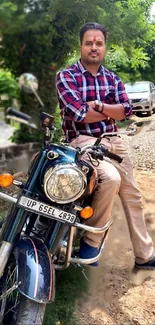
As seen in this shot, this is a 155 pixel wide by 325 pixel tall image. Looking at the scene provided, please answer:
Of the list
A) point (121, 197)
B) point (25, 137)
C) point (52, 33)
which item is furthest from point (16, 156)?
point (121, 197)

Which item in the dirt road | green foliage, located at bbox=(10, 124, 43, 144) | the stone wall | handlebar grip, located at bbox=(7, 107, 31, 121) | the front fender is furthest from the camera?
green foliage, located at bbox=(10, 124, 43, 144)

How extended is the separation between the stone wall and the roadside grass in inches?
111

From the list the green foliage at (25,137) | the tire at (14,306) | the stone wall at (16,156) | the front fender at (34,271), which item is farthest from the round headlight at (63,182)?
the green foliage at (25,137)

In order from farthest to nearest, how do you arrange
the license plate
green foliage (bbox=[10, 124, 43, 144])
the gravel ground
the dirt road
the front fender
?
the gravel ground
green foliage (bbox=[10, 124, 43, 144])
the dirt road
the license plate
the front fender

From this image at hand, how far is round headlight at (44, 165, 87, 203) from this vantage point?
2.14 m

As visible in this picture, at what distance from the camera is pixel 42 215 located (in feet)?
7.32

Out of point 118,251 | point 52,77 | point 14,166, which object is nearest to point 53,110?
point 52,77

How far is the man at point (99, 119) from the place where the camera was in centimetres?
279

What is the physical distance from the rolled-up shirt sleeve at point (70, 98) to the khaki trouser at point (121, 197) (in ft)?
0.71

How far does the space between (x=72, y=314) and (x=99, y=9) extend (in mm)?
3886

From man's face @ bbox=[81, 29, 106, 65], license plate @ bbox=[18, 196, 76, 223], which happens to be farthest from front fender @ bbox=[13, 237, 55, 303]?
man's face @ bbox=[81, 29, 106, 65]

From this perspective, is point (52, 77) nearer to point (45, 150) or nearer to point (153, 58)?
point (45, 150)

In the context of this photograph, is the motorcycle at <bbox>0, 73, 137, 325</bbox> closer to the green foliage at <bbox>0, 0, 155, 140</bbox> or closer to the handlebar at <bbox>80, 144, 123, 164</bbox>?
the handlebar at <bbox>80, 144, 123, 164</bbox>

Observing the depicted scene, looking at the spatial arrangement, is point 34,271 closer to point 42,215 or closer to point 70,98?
point 42,215
